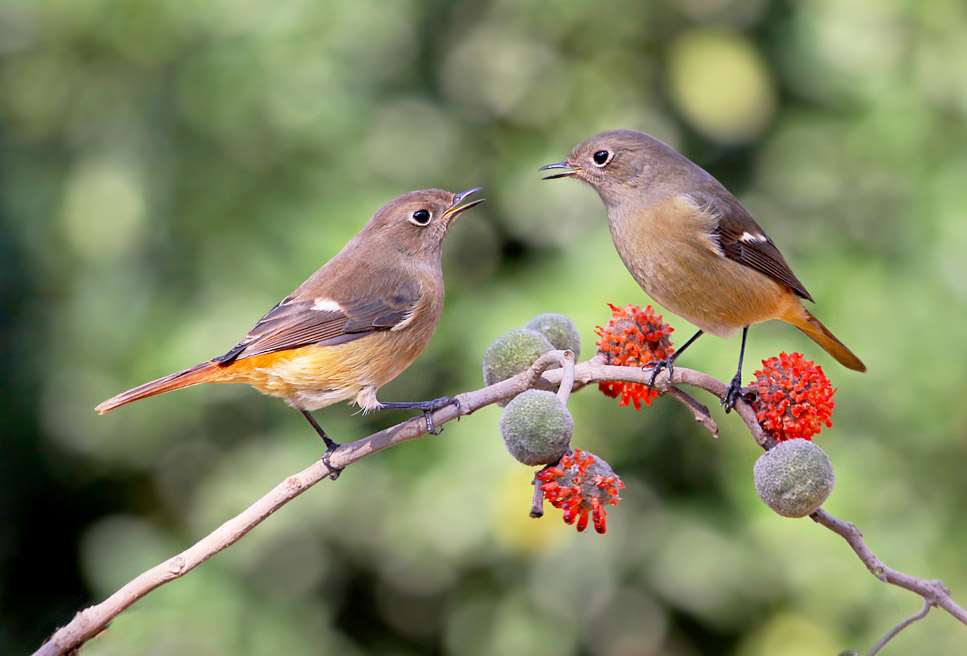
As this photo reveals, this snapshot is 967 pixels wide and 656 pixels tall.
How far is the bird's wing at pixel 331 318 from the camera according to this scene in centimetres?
277

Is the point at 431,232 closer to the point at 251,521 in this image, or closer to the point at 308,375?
the point at 308,375

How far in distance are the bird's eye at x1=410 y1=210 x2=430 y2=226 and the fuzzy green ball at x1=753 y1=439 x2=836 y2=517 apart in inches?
55.6

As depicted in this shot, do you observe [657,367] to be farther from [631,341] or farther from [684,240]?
[684,240]

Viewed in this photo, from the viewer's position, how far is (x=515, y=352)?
2.12m

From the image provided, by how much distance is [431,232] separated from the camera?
3029 mm

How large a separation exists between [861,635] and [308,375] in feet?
9.96

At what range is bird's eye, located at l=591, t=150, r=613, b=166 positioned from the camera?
9.73 feet

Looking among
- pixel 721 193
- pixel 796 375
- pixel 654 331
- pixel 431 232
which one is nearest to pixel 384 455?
pixel 431 232

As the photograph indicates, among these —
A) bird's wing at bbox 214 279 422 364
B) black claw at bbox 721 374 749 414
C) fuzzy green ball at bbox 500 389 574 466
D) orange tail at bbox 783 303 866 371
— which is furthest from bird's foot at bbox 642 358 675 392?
orange tail at bbox 783 303 866 371

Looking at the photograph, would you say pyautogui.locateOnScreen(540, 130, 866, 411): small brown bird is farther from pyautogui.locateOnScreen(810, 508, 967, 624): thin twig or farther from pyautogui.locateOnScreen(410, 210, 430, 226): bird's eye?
pyautogui.locateOnScreen(810, 508, 967, 624): thin twig

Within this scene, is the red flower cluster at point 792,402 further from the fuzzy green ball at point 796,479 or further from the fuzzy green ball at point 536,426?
the fuzzy green ball at point 536,426

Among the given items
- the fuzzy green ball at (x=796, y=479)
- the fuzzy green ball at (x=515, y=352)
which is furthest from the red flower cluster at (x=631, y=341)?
the fuzzy green ball at (x=796, y=479)

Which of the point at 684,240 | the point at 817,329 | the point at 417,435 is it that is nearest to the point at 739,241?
the point at 684,240

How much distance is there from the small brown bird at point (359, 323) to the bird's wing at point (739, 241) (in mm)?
773
